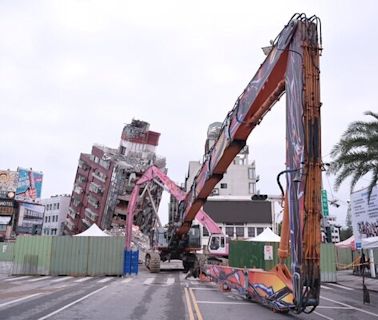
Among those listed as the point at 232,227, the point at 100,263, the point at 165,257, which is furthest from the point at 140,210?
the point at 100,263

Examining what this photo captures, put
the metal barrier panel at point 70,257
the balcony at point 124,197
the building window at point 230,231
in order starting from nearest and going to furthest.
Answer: the metal barrier panel at point 70,257 → the building window at point 230,231 → the balcony at point 124,197

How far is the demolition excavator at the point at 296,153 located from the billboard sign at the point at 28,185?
8468 cm

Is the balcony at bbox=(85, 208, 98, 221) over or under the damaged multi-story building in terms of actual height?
under

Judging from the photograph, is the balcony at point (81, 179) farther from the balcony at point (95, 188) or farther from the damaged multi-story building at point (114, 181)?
the balcony at point (95, 188)

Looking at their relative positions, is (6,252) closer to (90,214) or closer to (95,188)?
(95,188)

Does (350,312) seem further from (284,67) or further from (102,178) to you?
(102,178)

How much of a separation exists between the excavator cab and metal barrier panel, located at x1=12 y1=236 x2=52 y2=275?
10.8 metres

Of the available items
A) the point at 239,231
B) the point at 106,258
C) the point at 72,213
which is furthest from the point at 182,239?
the point at 72,213

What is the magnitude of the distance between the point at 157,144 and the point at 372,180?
67.1 metres

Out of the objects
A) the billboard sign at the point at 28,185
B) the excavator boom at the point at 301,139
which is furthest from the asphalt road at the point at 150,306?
the billboard sign at the point at 28,185

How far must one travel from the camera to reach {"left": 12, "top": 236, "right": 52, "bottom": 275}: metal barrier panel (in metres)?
28.8

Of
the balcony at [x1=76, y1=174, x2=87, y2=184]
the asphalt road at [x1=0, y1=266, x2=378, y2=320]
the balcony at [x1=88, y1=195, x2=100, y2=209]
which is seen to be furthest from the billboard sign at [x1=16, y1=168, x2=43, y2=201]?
the asphalt road at [x1=0, y1=266, x2=378, y2=320]

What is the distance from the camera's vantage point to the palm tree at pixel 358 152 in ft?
60.8

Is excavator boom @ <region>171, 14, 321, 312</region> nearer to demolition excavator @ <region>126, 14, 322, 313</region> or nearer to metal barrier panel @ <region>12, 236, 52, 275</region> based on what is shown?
demolition excavator @ <region>126, 14, 322, 313</region>
